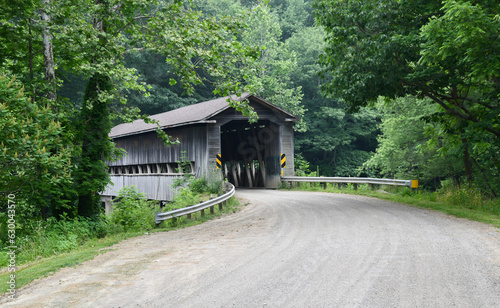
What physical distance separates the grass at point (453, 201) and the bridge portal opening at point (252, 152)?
6077mm

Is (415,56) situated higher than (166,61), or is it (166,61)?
(166,61)

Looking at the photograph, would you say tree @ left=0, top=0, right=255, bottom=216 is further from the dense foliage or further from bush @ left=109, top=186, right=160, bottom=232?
the dense foliage

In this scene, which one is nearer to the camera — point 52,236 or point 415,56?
point 52,236

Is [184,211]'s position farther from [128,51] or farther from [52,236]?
[128,51]

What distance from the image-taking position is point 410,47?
32.7 ft

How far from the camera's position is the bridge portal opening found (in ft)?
66.9

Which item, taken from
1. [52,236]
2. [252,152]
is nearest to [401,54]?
[52,236]

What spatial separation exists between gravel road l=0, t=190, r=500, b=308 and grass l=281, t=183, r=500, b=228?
876 mm

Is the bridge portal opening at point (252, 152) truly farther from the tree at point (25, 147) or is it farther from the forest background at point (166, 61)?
the tree at point (25, 147)

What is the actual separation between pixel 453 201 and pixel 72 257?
32.2ft

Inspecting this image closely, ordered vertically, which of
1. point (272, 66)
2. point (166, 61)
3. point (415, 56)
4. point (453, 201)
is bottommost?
point (453, 201)

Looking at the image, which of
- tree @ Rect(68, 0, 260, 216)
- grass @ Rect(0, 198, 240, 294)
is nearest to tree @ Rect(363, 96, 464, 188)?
tree @ Rect(68, 0, 260, 216)

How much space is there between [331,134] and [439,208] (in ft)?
81.0

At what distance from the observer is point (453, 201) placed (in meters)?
11.3
